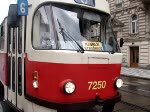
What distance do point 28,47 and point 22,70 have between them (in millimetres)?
604

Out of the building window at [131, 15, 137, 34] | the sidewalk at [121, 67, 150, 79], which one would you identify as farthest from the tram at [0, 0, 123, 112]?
the building window at [131, 15, 137, 34]

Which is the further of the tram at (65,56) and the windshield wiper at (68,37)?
the windshield wiper at (68,37)

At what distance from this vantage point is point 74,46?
17.3 ft

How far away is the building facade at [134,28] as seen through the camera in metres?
28.4

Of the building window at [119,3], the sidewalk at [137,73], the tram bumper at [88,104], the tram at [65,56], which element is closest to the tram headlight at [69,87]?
the tram at [65,56]

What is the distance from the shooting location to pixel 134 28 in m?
30.5

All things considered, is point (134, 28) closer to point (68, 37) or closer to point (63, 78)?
point (68, 37)

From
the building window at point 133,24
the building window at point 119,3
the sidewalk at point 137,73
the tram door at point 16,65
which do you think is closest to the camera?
the tram door at point 16,65

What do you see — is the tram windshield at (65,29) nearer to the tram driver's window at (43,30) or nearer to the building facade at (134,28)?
the tram driver's window at (43,30)

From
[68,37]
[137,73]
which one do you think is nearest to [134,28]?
[137,73]

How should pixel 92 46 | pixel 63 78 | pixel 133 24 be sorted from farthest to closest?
pixel 133 24 → pixel 92 46 → pixel 63 78

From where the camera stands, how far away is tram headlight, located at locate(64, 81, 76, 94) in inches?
195

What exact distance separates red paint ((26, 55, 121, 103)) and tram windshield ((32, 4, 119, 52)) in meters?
0.35

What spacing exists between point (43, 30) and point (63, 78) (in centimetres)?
101
